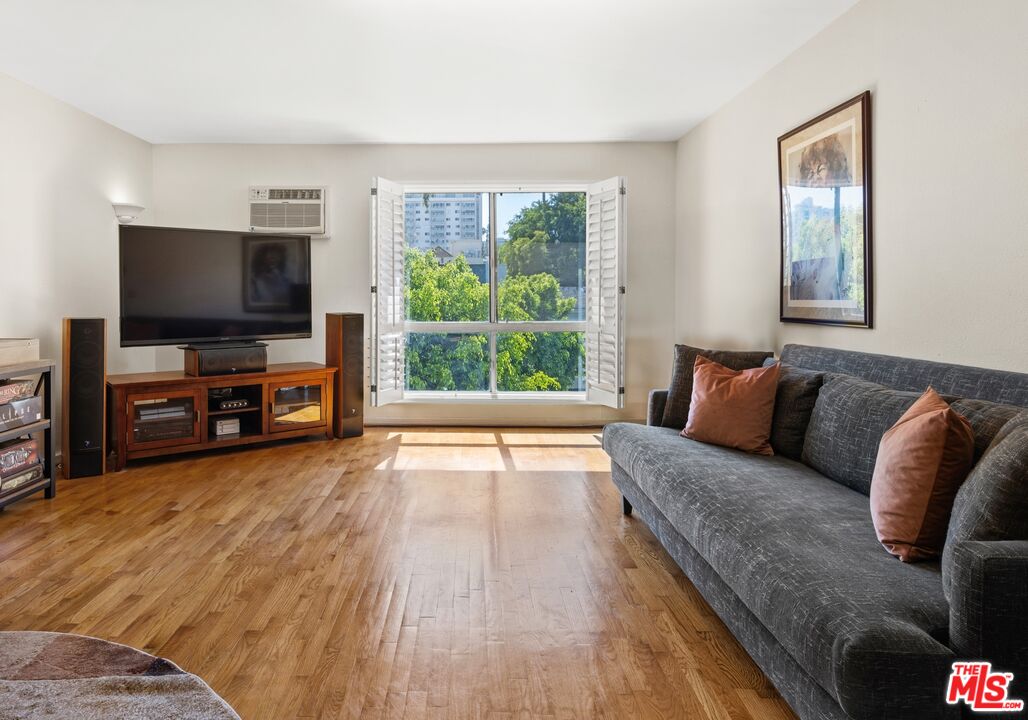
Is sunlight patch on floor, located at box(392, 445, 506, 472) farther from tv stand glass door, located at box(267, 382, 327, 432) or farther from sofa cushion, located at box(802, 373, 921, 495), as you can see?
sofa cushion, located at box(802, 373, 921, 495)

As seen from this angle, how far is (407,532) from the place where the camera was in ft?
10.1

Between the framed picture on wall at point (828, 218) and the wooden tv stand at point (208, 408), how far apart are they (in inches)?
133

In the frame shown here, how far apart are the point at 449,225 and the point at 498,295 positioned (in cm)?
74

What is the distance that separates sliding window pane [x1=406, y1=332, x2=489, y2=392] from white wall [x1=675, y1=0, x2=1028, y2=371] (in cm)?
259

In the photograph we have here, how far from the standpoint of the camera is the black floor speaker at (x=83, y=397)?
3982 millimetres

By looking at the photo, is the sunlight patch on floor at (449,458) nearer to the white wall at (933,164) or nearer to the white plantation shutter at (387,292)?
the white plantation shutter at (387,292)

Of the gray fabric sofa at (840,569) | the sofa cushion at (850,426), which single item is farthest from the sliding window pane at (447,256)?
the sofa cushion at (850,426)

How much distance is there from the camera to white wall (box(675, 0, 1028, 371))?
7.23 ft

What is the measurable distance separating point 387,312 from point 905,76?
376 centimetres

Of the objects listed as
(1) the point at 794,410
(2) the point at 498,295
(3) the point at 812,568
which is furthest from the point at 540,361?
(3) the point at 812,568

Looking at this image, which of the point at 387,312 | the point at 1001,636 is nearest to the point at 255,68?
the point at 387,312

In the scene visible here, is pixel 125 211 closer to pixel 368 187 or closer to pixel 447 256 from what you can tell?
pixel 368 187

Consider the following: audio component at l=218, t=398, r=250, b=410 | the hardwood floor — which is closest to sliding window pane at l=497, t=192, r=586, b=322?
the hardwood floor

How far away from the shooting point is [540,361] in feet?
19.0
